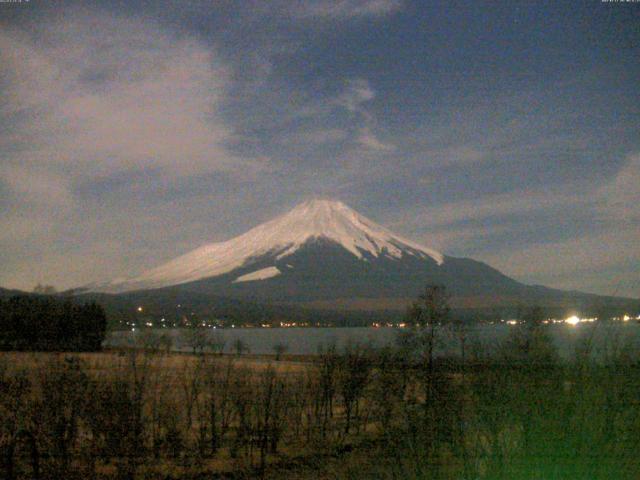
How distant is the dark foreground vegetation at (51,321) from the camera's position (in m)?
37.8

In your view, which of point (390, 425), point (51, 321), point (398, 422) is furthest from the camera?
point (51, 321)

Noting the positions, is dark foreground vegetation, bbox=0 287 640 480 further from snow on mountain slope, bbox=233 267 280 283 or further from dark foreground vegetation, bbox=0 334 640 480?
snow on mountain slope, bbox=233 267 280 283

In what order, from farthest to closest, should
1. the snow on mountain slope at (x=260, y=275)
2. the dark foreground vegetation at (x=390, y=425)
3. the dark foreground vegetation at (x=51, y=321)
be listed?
the snow on mountain slope at (x=260, y=275) < the dark foreground vegetation at (x=51, y=321) < the dark foreground vegetation at (x=390, y=425)

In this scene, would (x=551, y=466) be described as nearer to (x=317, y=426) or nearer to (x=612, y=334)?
(x=612, y=334)

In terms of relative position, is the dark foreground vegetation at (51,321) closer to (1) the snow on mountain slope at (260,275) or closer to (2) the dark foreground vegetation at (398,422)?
(2) the dark foreground vegetation at (398,422)

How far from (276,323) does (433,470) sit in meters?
133

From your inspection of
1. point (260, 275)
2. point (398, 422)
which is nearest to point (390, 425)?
point (398, 422)

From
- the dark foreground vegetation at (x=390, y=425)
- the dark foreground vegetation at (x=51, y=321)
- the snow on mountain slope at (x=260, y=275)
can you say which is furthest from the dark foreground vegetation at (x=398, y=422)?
the snow on mountain slope at (x=260, y=275)

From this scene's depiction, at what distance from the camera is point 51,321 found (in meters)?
41.3

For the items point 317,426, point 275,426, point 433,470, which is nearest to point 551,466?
point 433,470

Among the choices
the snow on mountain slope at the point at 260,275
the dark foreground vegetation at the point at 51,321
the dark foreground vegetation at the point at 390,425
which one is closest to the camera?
the dark foreground vegetation at the point at 390,425

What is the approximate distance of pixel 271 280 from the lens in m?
180

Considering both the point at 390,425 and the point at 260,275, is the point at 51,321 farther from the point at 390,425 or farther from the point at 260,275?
the point at 260,275

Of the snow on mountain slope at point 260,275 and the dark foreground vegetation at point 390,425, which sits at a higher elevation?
the snow on mountain slope at point 260,275
